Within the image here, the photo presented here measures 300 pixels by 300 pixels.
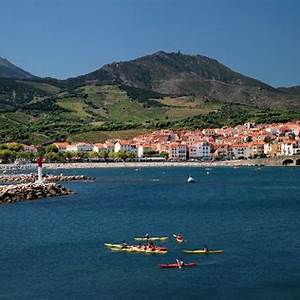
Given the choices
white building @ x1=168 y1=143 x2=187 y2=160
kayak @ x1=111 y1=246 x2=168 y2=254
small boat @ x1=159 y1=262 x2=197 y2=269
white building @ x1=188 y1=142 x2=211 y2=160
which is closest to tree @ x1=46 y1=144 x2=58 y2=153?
white building @ x1=168 y1=143 x2=187 y2=160

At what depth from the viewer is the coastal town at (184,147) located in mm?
146875

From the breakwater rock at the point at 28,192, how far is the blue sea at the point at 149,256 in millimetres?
1883

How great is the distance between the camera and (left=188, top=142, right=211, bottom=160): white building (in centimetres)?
15512

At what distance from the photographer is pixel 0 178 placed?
3538 inches

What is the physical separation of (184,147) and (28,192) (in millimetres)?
92646

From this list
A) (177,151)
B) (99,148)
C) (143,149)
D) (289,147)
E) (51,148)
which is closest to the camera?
(289,147)

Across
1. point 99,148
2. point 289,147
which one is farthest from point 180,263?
point 99,148

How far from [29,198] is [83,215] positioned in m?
12.8

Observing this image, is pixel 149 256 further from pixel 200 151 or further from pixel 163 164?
pixel 200 151

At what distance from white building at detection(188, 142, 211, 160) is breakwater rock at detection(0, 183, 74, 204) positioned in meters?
86.3

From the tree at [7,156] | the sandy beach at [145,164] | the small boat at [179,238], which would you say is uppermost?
the tree at [7,156]

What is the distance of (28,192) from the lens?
64.5 meters

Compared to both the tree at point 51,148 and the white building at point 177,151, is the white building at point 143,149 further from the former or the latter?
the tree at point 51,148

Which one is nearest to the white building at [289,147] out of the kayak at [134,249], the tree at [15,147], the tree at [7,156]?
the tree at [15,147]
